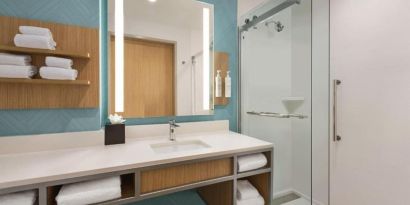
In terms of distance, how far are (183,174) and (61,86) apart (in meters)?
1.02

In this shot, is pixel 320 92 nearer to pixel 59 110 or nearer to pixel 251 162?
pixel 251 162

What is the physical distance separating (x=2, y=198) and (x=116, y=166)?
46cm

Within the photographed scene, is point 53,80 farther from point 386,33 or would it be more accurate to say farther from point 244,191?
point 386,33

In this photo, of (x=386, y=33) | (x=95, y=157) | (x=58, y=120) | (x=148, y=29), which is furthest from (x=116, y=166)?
(x=386, y=33)

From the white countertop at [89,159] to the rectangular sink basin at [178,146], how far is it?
50 millimetres

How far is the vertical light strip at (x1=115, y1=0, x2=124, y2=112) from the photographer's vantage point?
1.52 meters

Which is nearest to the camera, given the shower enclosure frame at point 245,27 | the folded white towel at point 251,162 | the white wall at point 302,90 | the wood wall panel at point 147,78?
the folded white towel at point 251,162

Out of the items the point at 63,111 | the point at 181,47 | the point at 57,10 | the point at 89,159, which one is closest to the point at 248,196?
the point at 89,159

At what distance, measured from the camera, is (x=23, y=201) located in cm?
Result: 85

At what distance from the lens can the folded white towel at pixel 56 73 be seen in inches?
46.2

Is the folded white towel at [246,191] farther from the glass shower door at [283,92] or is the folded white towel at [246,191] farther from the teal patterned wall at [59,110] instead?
the teal patterned wall at [59,110]

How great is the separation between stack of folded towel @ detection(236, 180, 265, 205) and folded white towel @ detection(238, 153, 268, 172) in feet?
0.75

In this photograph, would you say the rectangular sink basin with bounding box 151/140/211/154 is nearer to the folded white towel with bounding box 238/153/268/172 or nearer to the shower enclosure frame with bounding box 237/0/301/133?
the folded white towel with bounding box 238/153/268/172

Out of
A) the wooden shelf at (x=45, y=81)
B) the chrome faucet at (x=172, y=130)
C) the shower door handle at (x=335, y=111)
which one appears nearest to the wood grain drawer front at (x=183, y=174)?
the chrome faucet at (x=172, y=130)
